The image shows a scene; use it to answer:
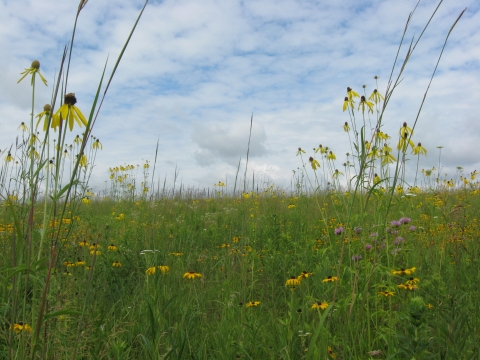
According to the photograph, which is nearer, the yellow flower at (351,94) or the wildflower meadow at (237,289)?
the wildflower meadow at (237,289)

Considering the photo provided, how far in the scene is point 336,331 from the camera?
1.98 m

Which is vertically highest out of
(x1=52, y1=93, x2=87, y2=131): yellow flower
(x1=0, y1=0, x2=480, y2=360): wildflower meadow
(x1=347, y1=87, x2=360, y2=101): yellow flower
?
(x1=347, y1=87, x2=360, y2=101): yellow flower

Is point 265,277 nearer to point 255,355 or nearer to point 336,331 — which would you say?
point 336,331

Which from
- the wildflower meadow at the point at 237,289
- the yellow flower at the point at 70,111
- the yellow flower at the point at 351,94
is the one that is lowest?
the wildflower meadow at the point at 237,289

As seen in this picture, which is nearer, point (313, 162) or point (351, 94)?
point (351, 94)

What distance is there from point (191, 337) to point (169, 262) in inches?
48.0

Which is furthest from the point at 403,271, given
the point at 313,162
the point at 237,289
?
the point at 313,162

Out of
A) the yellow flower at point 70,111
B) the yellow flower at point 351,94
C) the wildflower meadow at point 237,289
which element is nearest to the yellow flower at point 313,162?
the wildflower meadow at point 237,289

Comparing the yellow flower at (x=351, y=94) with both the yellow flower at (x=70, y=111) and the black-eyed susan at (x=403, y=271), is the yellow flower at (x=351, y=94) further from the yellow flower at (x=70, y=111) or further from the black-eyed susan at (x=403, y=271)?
the yellow flower at (x=70, y=111)

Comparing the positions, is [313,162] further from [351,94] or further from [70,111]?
[70,111]

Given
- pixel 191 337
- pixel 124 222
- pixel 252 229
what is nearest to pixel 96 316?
pixel 191 337

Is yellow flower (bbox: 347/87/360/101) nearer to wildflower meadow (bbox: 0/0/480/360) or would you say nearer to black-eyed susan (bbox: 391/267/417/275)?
wildflower meadow (bbox: 0/0/480/360)

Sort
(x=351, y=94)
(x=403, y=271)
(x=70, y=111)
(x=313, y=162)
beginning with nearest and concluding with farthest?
(x=70, y=111) → (x=403, y=271) → (x=351, y=94) → (x=313, y=162)

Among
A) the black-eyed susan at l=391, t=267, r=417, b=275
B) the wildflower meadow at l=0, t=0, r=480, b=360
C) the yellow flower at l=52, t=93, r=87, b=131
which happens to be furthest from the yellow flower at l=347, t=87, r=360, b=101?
the yellow flower at l=52, t=93, r=87, b=131
